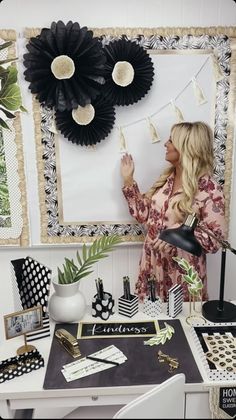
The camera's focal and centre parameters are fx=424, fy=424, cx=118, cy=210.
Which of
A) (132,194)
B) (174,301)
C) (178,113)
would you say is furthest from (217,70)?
(174,301)

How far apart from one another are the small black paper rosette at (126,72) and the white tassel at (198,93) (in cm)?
27

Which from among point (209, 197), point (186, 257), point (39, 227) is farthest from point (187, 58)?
point (39, 227)

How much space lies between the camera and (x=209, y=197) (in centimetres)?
248

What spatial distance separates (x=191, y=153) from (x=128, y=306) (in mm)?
953

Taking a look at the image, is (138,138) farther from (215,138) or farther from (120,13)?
(120,13)

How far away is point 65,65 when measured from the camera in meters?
2.46

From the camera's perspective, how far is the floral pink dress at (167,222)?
2469mm

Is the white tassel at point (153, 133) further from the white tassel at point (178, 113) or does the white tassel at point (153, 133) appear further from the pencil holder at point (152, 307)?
the pencil holder at point (152, 307)

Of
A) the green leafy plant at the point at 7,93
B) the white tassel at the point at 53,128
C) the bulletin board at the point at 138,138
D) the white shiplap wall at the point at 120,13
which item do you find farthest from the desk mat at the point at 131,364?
the white shiplap wall at the point at 120,13

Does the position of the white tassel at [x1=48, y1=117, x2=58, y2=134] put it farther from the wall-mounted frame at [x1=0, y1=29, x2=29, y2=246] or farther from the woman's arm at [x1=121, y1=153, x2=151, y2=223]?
the woman's arm at [x1=121, y1=153, x2=151, y2=223]

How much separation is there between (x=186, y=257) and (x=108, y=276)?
2.11 ft

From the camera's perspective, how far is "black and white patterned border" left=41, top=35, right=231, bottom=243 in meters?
2.51

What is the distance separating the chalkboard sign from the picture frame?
24 cm

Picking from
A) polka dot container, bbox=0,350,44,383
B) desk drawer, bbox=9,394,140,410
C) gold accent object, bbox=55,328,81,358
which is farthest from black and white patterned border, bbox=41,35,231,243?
desk drawer, bbox=9,394,140,410
